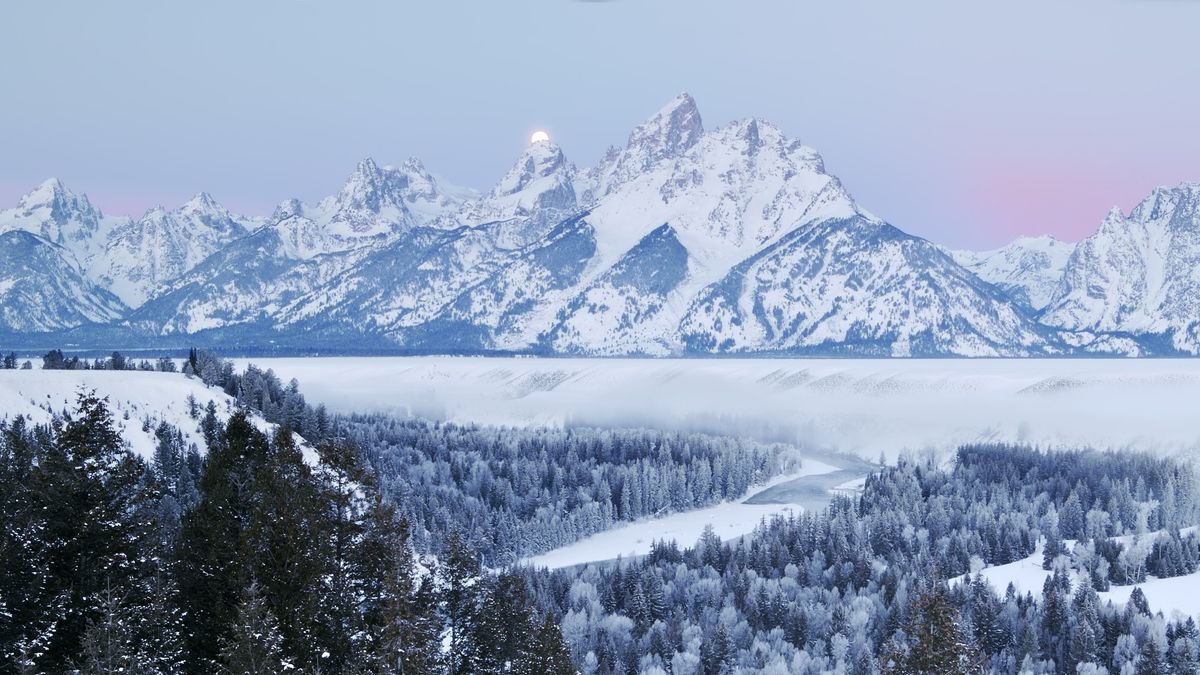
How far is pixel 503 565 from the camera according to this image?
366ft

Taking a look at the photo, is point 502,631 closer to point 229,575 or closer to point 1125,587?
point 229,575

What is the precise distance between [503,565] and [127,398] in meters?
59.4

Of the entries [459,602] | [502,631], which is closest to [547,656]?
[502,631]

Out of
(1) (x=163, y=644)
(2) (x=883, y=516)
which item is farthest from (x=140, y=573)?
(2) (x=883, y=516)

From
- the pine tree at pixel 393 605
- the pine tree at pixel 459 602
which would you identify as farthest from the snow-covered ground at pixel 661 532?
the pine tree at pixel 393 605

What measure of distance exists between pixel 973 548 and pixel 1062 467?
72.5 metres

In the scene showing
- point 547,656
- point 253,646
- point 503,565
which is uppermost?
point 253,646

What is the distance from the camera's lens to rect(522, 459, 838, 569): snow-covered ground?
149 meters

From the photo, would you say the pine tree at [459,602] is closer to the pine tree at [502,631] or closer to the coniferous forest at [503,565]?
the coniferous forest at [503,565]

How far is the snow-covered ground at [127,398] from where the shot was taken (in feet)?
420

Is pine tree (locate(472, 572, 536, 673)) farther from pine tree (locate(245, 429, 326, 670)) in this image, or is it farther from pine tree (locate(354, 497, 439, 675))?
A: pine tree (locate(245, 429, 326, 670))

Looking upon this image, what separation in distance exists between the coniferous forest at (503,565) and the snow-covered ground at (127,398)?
293cm

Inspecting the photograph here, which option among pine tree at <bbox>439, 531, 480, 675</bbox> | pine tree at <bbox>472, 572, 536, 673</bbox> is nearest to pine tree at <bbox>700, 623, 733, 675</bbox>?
pine tree at <bbox>472, 572, 536, 673</bbox>

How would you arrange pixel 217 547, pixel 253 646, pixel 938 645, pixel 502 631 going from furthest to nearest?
pixel 502 631 → pixel 217 547 → pixel 938 645 → pixel 253 646
